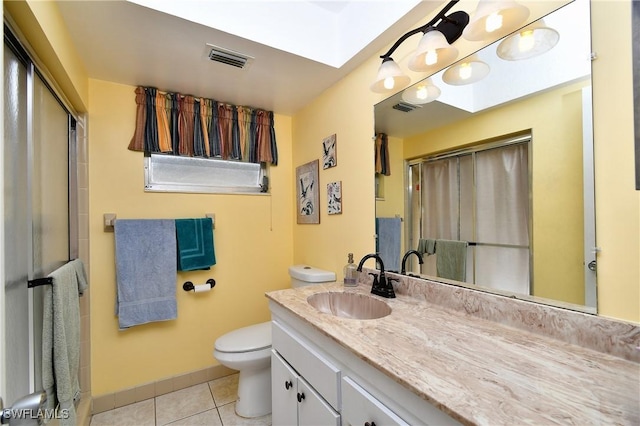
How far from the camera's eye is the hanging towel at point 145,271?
186 centimetres

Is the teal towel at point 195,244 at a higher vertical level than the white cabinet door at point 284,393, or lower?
higher

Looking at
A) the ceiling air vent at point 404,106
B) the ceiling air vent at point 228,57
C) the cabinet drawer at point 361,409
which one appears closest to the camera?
the cabinet drawer at point 361,409

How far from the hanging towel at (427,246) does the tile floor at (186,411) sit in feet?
4.51

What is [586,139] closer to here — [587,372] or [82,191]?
[587,372]

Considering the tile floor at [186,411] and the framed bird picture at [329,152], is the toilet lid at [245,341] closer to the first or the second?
the tile floor at [186,411]

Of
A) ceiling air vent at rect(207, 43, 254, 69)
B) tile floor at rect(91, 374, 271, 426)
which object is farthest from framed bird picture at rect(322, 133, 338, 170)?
tile floor at rect(91, 374, 271, 426)

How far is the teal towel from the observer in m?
2.03

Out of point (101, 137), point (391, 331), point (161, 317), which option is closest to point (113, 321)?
point (161, 317)

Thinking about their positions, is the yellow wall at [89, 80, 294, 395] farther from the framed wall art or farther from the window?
the framed wall art

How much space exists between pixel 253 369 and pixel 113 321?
102 centimetres

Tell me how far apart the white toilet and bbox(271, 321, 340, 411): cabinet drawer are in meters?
0.35

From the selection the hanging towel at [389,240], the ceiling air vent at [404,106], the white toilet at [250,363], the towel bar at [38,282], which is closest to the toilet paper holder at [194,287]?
the white toilet at [250,363]

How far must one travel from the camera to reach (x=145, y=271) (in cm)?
192

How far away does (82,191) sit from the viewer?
1780mm
